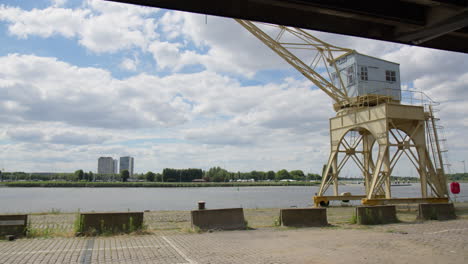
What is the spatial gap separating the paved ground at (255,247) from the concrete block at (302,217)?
68 centimetres

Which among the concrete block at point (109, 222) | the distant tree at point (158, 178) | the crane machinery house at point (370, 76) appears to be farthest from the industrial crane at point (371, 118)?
the distant tree at point (158, 178)

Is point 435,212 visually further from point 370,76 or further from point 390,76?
point 390,76

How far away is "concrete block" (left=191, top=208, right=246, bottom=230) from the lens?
13.7 meters

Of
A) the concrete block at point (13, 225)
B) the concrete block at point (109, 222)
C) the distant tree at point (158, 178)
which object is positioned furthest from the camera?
the distant tree at point (158, 178)

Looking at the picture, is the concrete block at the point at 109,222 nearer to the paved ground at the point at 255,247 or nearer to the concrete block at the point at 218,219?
the paved ground at the point at 255,247

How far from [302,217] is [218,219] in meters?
3.54

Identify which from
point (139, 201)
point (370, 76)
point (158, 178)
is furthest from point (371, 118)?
point (158, 178)

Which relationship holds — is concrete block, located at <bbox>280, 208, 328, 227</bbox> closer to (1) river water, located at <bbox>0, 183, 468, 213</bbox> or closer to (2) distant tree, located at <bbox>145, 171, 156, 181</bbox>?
(1) river water, located at <bbox>0, 183, 468, 213</bbox>

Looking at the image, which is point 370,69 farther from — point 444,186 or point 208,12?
point 208,12

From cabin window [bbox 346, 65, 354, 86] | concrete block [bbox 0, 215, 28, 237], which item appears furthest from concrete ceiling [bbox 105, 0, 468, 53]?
cabin window [bbox 346, 65, 354, 86]

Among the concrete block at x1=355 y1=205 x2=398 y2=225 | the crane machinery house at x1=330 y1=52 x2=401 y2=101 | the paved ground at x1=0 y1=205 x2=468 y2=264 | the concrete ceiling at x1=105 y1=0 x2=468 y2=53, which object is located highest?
the crane machinery house at x1=330 y1=52 x2=401 y2=101

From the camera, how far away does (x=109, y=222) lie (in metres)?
12.6

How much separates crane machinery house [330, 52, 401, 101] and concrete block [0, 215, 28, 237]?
22.2 metres

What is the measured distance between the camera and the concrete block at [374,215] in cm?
1555
